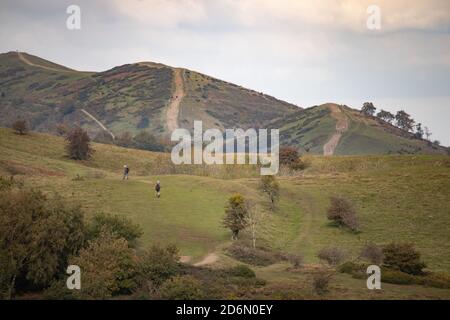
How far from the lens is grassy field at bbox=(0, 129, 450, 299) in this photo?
40.8 meters

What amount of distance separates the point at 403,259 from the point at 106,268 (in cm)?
2193

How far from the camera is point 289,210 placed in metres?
63.5

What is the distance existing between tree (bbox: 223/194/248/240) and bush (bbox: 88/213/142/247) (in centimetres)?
955

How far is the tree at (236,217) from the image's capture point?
4878cm

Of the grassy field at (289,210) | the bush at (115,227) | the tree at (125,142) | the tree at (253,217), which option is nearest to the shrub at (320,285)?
the grassy field at (289,210)

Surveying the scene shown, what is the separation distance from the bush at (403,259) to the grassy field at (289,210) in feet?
14.6

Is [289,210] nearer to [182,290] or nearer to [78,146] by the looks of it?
[182,290]

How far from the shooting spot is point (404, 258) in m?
42.2

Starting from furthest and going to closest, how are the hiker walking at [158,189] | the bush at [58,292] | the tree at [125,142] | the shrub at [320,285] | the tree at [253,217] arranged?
the tree at [125,142], the hiker walking at [158,189], the tree at [253,217], the shrub at [320,285], the bush at [58,292]

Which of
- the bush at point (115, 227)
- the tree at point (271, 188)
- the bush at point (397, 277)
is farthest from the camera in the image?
the tree at point (271, 188)

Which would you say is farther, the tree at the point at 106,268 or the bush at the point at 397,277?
the bush at the point at 397,277

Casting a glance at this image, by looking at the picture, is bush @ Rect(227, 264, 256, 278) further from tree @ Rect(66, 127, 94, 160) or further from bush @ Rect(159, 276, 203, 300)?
tree @ Rect(66, 127, 94, 160)

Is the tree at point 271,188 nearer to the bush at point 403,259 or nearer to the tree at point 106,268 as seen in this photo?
the bush at point 403,259

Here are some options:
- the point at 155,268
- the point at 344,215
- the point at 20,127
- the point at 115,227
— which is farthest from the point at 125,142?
the point at 155,268
